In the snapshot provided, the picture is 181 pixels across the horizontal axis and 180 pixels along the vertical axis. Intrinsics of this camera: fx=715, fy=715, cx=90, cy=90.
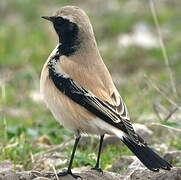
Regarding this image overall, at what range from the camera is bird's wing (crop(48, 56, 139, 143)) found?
21.7 ft

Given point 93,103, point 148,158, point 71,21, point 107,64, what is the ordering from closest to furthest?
point 148,158, point 93,103, point 71,21, point 107,64

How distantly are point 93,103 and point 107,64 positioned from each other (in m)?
7.81

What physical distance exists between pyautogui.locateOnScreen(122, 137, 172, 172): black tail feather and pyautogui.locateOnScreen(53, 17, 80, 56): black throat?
122 cm

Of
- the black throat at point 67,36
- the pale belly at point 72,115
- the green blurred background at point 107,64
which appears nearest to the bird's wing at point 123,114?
the pale belly at point 72,115

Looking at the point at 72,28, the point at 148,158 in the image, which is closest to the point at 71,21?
the point at 72,28

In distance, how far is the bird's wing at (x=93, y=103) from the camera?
6.62 m

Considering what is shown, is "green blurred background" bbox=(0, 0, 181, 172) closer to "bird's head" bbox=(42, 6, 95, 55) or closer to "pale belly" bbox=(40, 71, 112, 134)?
"pale belly" bbox=(40, 71, 112, 134)

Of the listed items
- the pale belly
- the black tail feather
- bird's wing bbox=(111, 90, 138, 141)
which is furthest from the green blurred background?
the black tail feather

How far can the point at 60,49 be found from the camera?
732 centimetres

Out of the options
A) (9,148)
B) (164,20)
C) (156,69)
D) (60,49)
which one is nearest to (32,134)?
(9,148)

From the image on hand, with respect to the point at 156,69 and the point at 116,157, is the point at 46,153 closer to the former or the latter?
the point at 116,157

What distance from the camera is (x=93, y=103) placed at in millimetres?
6742

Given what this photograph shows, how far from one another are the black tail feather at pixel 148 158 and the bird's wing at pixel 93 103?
6cm

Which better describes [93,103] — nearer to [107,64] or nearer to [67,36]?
[67,36]
